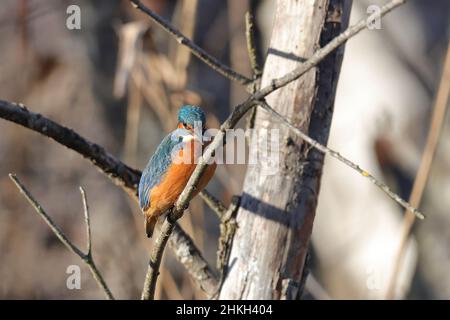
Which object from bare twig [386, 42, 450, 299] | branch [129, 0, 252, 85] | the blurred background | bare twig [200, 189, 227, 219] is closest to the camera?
branch [129, 0, 252, 85]

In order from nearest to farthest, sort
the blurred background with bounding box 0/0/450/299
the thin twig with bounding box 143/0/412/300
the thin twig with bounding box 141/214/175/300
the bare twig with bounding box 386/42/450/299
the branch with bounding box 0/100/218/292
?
the thin twig with bounding box 143/0/412/300
the thin twig with bounding box 141/214/175/300
the branch with bounding box 0/100/218/292
the bare twig with bounding box 386/42/450/299
the blurred background with bounding box 0/0/450/299

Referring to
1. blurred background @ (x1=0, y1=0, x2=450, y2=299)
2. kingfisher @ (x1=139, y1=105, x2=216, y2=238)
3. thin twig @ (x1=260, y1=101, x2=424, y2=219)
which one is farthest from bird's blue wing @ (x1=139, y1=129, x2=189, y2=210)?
blurred background @ (x1=0, y1=0, x2=450, y2=299)

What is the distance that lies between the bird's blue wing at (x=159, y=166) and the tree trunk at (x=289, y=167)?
0.78 ft

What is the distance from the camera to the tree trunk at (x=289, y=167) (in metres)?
2.05

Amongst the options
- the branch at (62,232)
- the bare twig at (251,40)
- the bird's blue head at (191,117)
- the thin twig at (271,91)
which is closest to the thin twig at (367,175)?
the thin twig at (271,91)

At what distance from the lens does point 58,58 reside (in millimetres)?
5414

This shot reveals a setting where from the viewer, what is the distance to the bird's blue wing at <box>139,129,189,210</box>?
2.04 metres

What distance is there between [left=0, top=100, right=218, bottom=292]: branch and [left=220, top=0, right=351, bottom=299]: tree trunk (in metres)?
0.20

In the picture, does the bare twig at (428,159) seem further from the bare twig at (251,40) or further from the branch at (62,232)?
the branch at (62,232)

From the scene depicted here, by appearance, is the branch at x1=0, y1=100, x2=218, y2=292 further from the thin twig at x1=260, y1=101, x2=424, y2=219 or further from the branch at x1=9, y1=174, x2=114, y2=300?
the thin twig at x1=260, y1=101, x2=424, y2=219

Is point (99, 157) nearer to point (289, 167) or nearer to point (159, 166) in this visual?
point (159, 166)

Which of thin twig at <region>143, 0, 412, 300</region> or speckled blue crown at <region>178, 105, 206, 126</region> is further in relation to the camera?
speckled blue crown at <region>178, 105, 206, 126</region>
